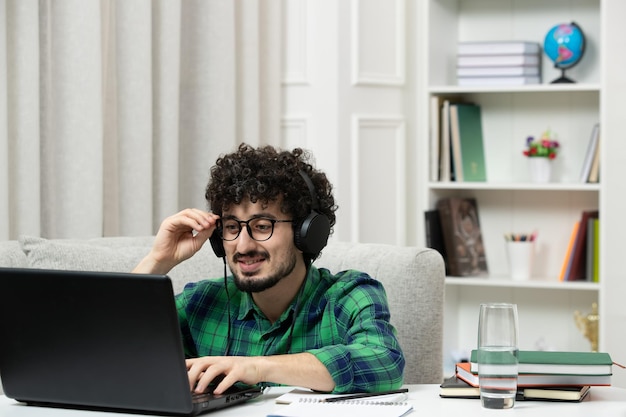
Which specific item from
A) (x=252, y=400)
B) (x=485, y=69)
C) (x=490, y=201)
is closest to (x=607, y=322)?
(x=490, y=201)

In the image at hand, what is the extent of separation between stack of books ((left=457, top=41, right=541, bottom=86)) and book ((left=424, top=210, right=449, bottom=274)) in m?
0.50

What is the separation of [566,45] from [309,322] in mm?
2093

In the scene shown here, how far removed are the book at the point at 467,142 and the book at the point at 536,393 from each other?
2.21 meters

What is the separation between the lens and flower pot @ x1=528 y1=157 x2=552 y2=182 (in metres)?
3.58

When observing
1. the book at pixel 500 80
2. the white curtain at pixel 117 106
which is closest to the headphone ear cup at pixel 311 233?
the white curtain at pixel 117 106

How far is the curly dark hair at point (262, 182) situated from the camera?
5.77 feet

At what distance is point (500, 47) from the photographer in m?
3.57

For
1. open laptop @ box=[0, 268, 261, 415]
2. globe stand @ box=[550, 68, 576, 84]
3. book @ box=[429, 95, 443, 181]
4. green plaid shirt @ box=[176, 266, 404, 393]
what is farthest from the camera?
book @ box=[429, 95, 443, 181]

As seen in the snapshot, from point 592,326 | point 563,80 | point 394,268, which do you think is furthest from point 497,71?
point 394,268

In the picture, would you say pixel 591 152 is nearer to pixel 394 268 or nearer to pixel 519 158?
pixel 519 158

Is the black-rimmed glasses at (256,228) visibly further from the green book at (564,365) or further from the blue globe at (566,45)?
the blue globe at (566,45)

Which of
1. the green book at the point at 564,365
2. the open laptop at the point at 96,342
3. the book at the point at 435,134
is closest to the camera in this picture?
the open laptop at the point at 96,342

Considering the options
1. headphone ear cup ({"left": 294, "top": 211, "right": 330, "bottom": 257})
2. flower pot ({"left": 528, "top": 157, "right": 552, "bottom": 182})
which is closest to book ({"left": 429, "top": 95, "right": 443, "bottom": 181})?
flower pot ({"left": 528, "top": 157, "right": 552, "bottom": 182})

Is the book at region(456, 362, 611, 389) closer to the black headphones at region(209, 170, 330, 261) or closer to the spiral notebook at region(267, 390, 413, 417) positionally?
the spiral notebook at region(267, 390, 413, 417)
